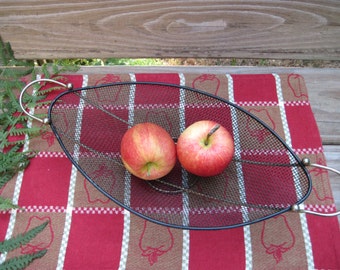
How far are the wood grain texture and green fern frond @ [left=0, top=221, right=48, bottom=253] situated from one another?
1.71ft

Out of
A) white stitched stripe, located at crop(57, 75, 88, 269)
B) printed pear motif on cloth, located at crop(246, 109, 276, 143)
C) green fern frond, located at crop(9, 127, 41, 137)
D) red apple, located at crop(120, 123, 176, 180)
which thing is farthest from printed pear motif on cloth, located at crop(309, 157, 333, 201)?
green fern frond, located at crop(9, 127, 41, 137)

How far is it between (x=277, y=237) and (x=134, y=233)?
28cm

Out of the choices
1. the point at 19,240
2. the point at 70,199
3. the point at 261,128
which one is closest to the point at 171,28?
the point at 261,128

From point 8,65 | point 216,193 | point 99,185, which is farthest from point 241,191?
point 8,65

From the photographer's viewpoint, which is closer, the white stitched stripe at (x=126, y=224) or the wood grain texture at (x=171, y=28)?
the white stitched stripe at (x=126, y=224)

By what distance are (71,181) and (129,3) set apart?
0.47 metres

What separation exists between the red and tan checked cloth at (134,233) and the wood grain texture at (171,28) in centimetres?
31

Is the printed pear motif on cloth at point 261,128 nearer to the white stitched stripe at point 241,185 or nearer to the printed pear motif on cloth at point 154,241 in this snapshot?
the white stitched stripe at point 241,185

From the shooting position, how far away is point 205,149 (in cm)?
77

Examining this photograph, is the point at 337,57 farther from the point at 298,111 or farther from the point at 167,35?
the point at 167,35

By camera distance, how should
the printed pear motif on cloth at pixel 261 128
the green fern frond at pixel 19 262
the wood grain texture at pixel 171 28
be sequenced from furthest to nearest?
the wood grain texture at pixel 171 28 → the printed pear motif on cloth at pixel 261 128 → the green fern frond at pixel 19 262

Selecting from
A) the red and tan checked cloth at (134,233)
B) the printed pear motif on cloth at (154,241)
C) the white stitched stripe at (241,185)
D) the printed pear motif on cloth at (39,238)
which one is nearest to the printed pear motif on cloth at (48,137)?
the red and tan checked cloth at (134,233)

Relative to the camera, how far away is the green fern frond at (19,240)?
780mm

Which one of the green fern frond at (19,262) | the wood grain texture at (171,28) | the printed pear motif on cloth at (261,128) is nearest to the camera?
the green fern frond at (19,262)
